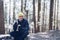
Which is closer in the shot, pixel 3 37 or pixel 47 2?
pixel 3 37

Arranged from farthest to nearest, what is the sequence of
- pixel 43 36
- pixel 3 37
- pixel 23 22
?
1. pixel 43 36
2. pixel 3 37
3. pixel 23 22

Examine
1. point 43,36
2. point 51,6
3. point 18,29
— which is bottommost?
point 43,36

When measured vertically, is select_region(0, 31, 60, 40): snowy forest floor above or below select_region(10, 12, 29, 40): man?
below

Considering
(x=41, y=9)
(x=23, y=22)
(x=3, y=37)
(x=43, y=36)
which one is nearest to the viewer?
(x=23, y=22)

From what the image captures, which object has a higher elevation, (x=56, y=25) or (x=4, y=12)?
(x=4, y=12)

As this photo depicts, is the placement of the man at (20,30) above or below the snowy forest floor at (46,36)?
above

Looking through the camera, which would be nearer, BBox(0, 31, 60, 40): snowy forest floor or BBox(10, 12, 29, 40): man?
A: BBox(10, 12, 29, 40): man

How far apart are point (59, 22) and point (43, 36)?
1082 mm

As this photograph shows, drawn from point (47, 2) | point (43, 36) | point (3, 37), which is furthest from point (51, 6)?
point (3, 37)

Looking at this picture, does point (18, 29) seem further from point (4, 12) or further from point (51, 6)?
point (51, 6)

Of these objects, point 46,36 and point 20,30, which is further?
point 46,36

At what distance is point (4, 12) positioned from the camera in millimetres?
7398

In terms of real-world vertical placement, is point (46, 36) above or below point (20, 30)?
below

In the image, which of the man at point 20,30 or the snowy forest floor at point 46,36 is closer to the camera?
the man at point 20,30
